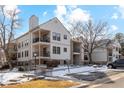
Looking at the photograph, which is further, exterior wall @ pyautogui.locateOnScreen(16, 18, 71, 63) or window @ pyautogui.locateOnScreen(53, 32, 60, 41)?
window @ pyautogui.locateOnScreen(53, 32, 60, 41)

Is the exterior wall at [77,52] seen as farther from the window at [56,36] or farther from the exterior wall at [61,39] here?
the window at [56,36]

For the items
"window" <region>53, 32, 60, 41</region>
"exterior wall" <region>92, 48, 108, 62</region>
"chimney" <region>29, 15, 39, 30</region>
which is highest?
"chimney" <region>29, 15, 39, 30</region>

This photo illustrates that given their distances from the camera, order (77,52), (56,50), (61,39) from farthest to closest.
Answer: (77,52) < (61,39) < (56,50)

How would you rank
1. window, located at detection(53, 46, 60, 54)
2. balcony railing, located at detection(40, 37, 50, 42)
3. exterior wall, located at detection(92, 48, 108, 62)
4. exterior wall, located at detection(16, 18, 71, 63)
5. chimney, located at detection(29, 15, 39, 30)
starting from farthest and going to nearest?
exterior wall, located at detection(92, 48, 108, 62) → chimney, located at detection(29, 15, 39, 30) → window, located at detection(53, 46, 60, 54) → balcony railing, located at detection(40, 37, 50, 42) → exterior wall, located at detection(16, 18, 71, 63)

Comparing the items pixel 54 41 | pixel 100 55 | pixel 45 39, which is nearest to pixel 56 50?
pixel 54 41

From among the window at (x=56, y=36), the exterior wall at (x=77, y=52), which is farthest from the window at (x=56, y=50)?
the exterior wall at (x=77, y=52)

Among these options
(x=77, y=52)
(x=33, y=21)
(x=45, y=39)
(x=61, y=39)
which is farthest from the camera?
(x=77, y=52)

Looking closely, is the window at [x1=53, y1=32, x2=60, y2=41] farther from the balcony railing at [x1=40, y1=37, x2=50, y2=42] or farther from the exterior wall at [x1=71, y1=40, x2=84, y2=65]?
the exterior wall at [x1=71, y1=40, x2=84, y2=65]

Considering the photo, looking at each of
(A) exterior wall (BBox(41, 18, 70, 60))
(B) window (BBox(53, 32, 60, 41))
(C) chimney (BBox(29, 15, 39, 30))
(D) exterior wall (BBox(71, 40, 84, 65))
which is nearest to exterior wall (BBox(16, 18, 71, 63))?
(A) exterior wall (BBox(41, 18, 70, 60))

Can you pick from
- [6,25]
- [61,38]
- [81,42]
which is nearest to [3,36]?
[6,25]

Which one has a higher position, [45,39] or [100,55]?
[45,39]

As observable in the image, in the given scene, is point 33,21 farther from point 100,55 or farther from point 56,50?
point 100,55

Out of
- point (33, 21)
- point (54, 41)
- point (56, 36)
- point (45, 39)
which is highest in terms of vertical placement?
point (33, 21)
